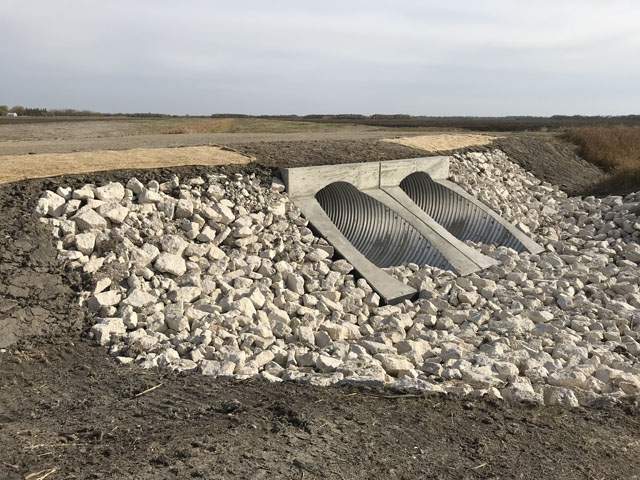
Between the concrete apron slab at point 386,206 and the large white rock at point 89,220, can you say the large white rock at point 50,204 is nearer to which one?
the large white rock at point 89,220

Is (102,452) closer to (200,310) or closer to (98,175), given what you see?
(200,310)

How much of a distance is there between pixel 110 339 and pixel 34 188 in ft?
8.89

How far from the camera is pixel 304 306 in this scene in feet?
21.4

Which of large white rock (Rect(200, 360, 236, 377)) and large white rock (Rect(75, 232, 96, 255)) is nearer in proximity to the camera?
large white rock (Rect(200, 360, 236, 377))

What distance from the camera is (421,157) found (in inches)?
472

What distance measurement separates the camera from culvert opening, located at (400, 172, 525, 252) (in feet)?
36.3

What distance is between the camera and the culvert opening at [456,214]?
11078 millimetres

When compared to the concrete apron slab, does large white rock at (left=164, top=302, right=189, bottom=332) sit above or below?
below

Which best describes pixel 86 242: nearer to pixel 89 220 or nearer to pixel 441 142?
pixel 89 220

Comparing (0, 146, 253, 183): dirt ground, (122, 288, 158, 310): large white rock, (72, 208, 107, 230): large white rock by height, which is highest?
(0, 146, 253, 183): dirt ground

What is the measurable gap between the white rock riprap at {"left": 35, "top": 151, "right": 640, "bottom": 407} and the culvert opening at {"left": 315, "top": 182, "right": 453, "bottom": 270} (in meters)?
1.30

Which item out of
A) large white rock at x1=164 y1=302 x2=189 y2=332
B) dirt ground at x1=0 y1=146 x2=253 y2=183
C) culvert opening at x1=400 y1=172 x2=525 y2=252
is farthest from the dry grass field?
large white rock at x1=164 y1=302 x2=189 y2=332

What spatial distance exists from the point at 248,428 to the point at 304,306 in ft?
9.72

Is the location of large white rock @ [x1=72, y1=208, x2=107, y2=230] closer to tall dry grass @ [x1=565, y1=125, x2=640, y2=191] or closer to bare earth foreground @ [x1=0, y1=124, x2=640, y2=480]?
bare earth foreground @ [x1=0, y1=124, x2=640, y2=480]
